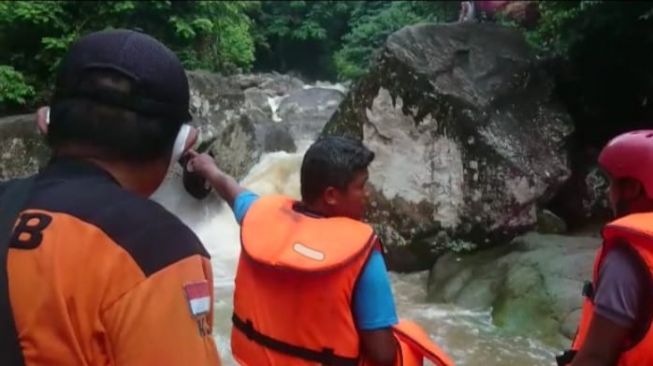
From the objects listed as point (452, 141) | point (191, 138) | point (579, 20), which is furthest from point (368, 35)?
point (191, 138)

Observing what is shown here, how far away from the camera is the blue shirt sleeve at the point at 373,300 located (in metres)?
2.30

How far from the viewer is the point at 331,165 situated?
2.46 meters

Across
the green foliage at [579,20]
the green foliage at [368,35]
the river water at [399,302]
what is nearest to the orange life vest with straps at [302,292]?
the river water at [399,302]

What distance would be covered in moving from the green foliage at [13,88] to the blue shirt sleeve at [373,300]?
7306 mm

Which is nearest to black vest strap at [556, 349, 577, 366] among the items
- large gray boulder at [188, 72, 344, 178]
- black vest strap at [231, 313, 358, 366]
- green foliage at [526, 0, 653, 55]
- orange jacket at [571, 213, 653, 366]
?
orange jacket at [571, 213, 653, 366]

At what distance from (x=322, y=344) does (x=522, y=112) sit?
6112mm

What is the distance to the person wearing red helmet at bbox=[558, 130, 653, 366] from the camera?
203 cm

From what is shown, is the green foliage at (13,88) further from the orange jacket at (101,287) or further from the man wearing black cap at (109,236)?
the orange jacket at (101,287)

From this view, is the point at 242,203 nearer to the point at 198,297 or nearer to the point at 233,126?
the point at 198,297

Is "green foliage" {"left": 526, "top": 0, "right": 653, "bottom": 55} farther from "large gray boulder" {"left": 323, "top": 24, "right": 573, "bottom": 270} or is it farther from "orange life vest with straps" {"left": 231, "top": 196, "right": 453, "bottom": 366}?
"orange life vest with straps" {"left": 231, "top": 196, "right": 453, "bottom": 366}

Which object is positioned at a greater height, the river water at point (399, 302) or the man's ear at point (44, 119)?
the man's ear at point (44, 119)

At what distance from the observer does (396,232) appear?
766 cm

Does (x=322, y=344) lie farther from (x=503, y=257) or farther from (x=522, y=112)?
(x=522, y=112)

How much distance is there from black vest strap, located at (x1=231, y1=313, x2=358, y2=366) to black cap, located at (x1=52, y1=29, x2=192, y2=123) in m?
1.19
